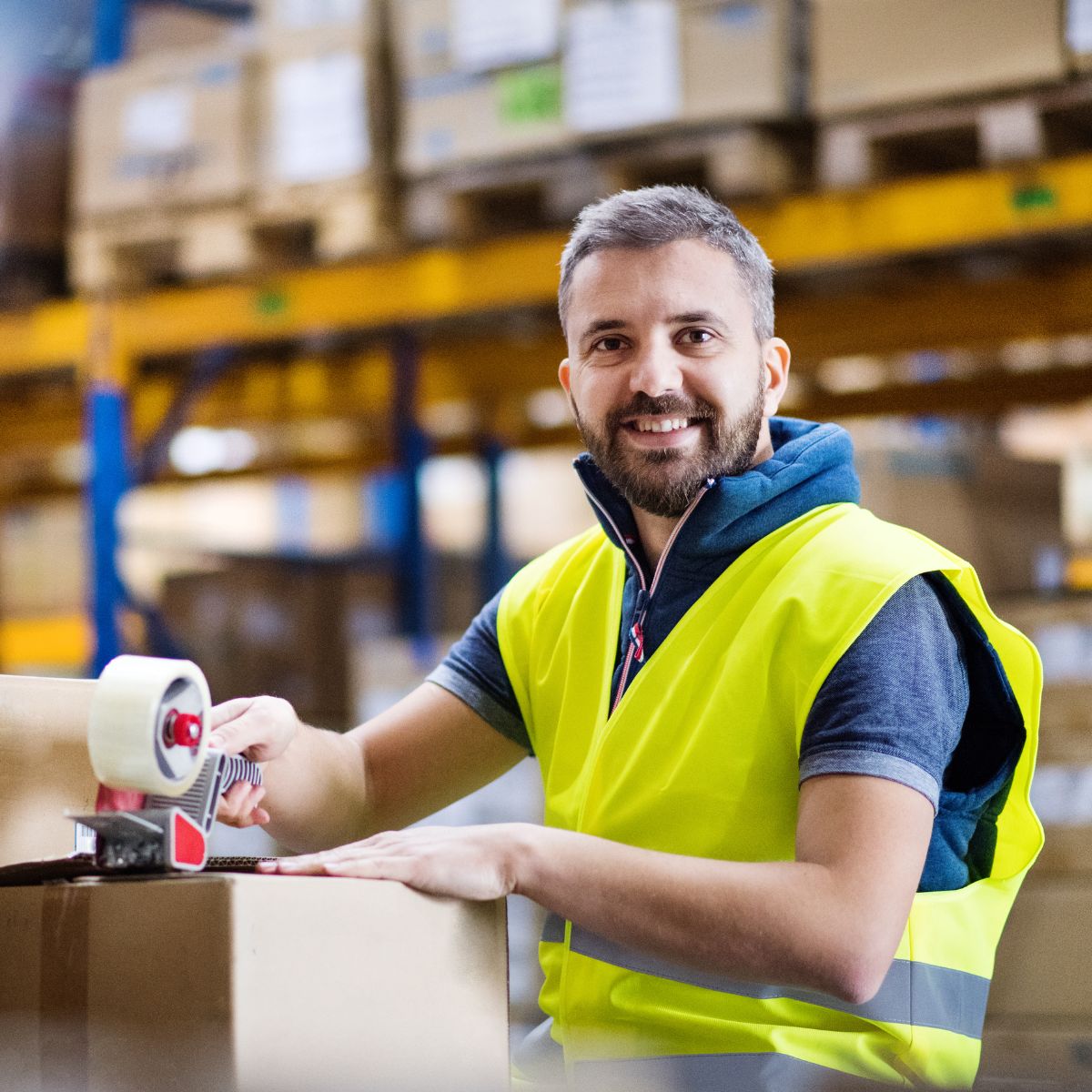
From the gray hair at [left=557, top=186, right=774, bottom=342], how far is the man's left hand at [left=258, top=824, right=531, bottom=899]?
0.79 m

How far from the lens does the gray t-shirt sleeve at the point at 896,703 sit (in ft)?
5.27

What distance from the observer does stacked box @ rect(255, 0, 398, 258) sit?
459cm

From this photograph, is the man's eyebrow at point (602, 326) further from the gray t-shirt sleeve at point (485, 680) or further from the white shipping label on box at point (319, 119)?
the white shipping label on box at point (319, 119)

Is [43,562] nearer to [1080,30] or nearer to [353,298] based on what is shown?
[353,298]

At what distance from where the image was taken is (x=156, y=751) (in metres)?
1.43

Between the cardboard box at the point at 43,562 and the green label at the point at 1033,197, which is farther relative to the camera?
the cardboard box at the point at 43,562

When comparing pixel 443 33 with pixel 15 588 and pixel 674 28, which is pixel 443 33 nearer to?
pixel 674 28

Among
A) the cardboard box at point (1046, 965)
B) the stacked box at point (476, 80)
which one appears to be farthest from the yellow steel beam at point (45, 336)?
the cardboard box at point (1046, 965)

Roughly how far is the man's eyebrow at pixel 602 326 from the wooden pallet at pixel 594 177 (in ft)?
7.43

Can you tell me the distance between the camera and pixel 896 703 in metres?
1.64

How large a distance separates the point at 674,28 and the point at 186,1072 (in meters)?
3.35

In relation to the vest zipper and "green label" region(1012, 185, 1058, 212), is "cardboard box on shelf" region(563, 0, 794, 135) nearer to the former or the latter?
"green label" region(1012, 185, 1058, 212)

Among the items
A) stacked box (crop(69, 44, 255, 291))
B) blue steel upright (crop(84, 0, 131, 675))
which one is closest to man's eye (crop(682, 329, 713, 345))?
stacked box (crop(69, 44, 255, 291))

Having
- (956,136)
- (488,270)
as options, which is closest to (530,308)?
(488,270)
